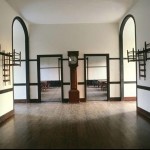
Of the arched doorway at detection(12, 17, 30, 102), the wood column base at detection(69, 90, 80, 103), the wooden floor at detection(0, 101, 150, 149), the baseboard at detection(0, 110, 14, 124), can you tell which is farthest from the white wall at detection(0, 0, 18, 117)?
the wood column base at detection(69, 90, 80, 103)

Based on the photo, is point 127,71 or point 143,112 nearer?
point 143,112

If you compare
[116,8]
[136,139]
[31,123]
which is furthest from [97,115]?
[116,8]

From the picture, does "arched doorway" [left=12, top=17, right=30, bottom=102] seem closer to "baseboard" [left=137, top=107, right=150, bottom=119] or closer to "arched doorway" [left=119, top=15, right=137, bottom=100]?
"arched doorway" [left=119, top=15, right=137, bottom=100]

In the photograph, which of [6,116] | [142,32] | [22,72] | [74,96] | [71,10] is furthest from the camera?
[22,72]

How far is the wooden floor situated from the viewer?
3.97 meters

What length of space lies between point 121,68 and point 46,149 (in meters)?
6.72

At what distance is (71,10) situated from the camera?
767cm

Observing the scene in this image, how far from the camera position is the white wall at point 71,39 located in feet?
32.1

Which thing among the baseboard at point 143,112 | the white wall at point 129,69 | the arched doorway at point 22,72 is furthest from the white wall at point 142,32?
the arched doorway at point 22,72

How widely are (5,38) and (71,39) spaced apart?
12.6 ft

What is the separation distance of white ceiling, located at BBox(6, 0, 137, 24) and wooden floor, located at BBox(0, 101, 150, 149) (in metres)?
3.37

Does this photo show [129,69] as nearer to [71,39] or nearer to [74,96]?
[74,96]

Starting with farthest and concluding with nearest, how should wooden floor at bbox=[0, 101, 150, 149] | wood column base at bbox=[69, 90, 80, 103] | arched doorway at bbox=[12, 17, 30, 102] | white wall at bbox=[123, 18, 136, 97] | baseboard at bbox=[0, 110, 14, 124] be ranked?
white wall at bbox=[123, 18, 136, 97] < arched doorway at bbox=[12, 17, 30, 102] < wood column base at bbox=[69, 90, 80, 103] < baseboard at bbox=[0, 110, 14, 124] < wooden floor at bbox=[0, 101, 150, 149]

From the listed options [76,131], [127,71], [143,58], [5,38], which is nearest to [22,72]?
[5,38]
